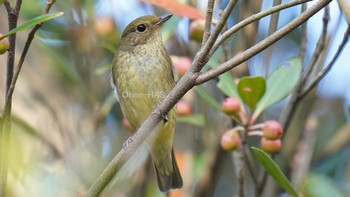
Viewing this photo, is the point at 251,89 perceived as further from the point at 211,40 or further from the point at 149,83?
the point at 211,40

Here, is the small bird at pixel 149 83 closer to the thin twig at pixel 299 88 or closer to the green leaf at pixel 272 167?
the thin twig at pixel 299 88

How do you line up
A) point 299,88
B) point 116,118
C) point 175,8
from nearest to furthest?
point 175,8, point 299,88, point 116,118

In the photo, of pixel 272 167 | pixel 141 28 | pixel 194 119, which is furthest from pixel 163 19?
pixel 272 167

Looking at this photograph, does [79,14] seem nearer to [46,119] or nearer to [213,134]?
[46,119]

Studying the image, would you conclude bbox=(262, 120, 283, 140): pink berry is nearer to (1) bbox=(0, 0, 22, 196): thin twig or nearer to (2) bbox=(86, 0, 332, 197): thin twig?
(2) bbox=(86, 0, 332, 197): thin twig

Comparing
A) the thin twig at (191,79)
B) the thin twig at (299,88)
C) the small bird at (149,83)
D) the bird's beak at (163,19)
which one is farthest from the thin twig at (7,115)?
the bird's beak at (163,19)

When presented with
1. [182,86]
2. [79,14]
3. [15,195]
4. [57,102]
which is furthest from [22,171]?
[79,14]
